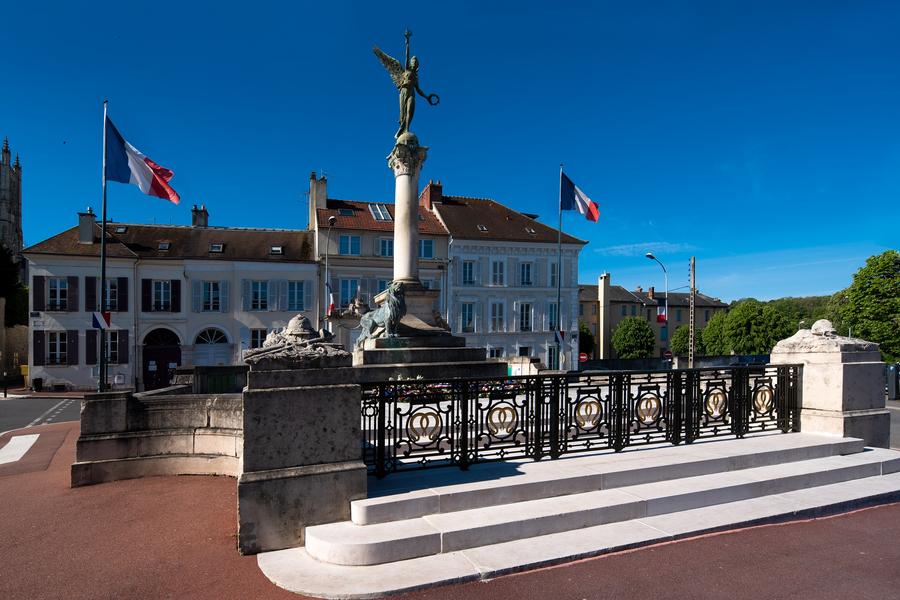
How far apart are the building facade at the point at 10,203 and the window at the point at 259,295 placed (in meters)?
53.8

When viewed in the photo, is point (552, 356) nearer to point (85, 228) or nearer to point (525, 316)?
point (525, 316)

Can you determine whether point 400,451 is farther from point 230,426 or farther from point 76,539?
point 76,539

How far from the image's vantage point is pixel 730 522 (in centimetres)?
504

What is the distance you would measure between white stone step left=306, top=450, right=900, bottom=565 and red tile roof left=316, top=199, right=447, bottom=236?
29788 millimetres

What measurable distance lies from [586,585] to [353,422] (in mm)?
2448

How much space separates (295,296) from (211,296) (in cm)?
497

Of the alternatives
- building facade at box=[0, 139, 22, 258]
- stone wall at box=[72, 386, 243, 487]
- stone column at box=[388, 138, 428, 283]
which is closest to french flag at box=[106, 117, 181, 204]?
stone column at box=[388, 138, 428, 283]

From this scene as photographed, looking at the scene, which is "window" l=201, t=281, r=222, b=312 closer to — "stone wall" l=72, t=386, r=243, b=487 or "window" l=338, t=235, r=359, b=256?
"window" l=338, t=235, r=359, b=256

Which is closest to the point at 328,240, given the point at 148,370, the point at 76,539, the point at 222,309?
the point at 222,309

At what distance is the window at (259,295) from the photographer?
31719 mm

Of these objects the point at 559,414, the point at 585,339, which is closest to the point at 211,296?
the point at 559,414

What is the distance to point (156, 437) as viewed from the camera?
7.89 meters

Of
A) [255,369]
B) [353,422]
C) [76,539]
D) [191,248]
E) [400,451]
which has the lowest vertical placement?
[76,539]

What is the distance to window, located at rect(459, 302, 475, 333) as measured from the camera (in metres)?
35.8
